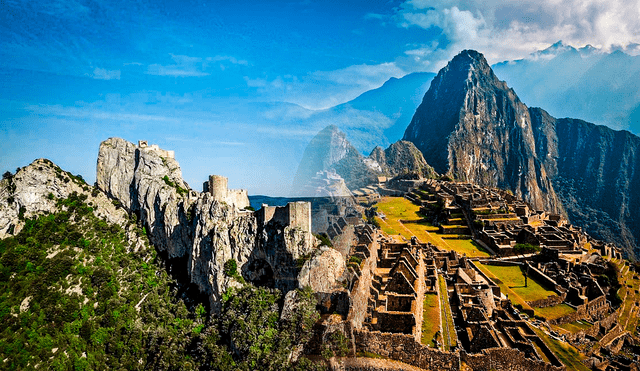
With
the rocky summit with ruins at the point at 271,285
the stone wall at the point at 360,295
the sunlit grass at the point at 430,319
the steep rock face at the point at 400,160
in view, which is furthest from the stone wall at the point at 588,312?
the steep rock face at the point at 400,160

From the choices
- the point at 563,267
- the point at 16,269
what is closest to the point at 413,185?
the point at 563,267

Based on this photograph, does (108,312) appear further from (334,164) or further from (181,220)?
(334,164)

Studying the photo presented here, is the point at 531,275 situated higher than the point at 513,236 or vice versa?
the point at 513,236

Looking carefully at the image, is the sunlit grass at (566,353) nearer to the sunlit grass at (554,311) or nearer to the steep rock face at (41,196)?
the sunlit grass at (554,311)

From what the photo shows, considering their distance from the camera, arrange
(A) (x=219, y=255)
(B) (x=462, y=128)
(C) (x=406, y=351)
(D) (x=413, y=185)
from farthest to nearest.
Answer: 1. (B) (x=462, y=128)
2. (D) (x=413, y=185)
3. (A) (x=219, y=255)
4. (C) (x=406, y=351)

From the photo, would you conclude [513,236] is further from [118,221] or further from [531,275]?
[118,221]

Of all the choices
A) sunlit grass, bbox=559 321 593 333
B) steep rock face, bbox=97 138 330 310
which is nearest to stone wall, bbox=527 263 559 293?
sunlit grass, bbox=559 321 593 333
